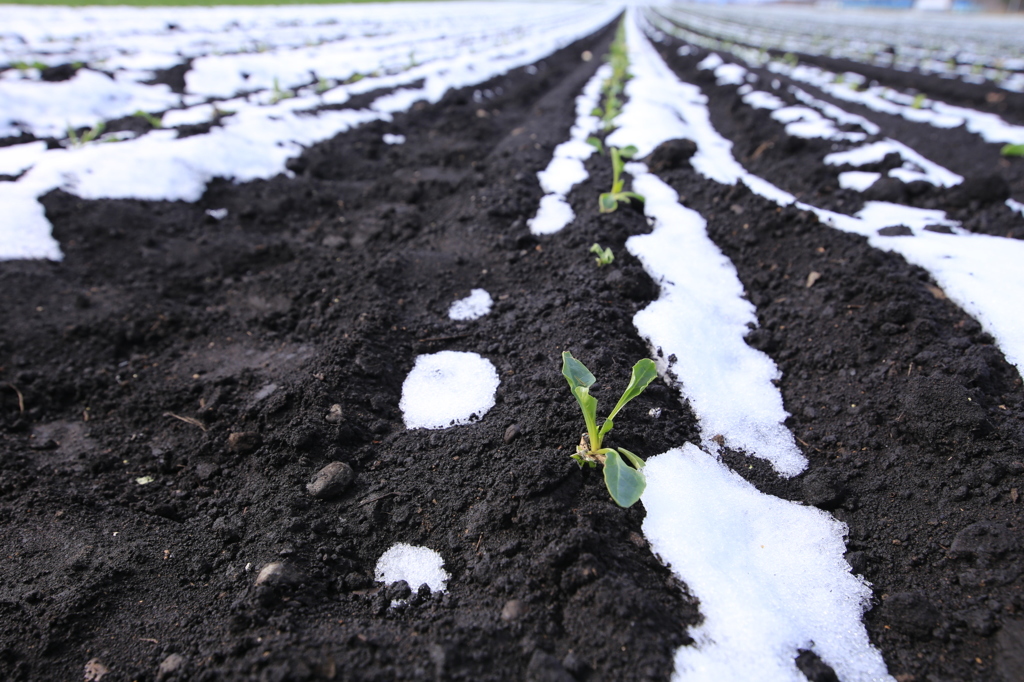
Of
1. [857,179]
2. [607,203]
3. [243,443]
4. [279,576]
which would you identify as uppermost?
[607,203]

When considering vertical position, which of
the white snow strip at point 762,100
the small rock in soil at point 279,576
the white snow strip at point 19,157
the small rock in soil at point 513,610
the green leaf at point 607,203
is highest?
the green leaf at point 607,203

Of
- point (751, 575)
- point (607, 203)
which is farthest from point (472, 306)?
point (751, 575)

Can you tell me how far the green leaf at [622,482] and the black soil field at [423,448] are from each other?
0.12 meters

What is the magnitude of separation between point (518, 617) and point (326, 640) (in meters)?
0.42

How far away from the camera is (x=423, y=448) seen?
1742 millimetres

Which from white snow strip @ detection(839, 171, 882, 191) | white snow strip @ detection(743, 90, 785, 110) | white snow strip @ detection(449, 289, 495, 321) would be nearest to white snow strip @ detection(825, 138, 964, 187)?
white snow strip @ detection(839, 171, 882, 191)

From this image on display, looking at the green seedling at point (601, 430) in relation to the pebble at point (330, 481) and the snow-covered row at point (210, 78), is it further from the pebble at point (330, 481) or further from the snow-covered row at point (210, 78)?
the snow-covered row at point (210, 78)

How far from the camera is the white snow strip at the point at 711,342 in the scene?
179 centimetres

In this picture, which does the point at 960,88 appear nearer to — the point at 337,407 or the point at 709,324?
the point at 709,324

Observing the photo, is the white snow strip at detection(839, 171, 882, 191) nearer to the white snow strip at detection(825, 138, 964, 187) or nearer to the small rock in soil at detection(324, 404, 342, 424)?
the white snow strip at detection(825, 138, 964, 187)

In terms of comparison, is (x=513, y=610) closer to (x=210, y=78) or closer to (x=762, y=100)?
(x=762, y=100)

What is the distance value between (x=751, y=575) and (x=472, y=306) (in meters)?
1.54

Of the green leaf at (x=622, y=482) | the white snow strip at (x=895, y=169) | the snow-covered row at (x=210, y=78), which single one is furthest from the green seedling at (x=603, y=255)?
the snow-covered row at (x=210, y=78)

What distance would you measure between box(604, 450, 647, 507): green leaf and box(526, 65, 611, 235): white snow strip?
1.80m
